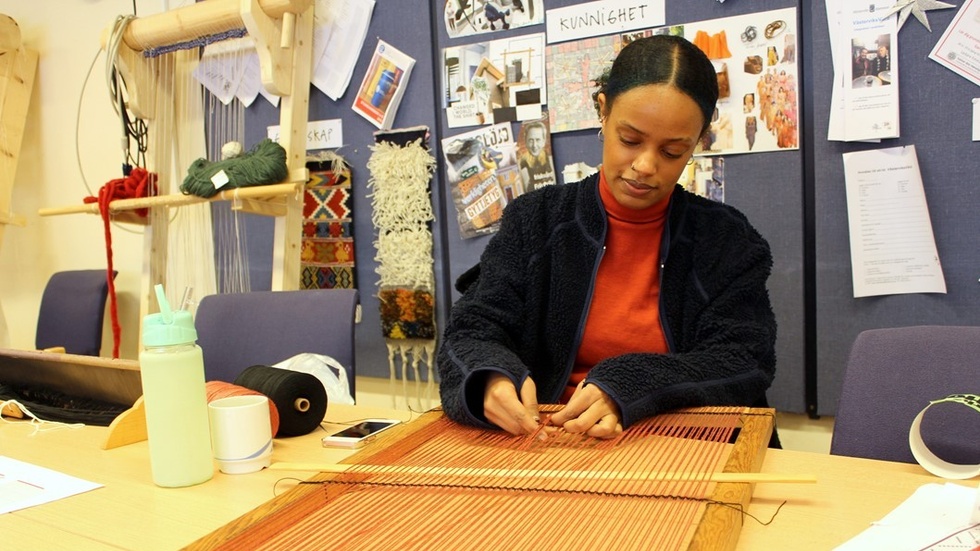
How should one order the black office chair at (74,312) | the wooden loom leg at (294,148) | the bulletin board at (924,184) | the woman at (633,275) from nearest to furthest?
the woman at (633,275)
the bulletin board at (924,184)
the wooden loom leg at (294,148)
the black office chair at (74,312)

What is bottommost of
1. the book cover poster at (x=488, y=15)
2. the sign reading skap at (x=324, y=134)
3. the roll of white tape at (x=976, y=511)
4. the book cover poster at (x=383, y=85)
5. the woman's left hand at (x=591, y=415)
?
the roll of white tape at (x=976, y=511)

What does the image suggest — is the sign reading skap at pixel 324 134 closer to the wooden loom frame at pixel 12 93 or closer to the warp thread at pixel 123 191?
the warp thread at pixel 123 191

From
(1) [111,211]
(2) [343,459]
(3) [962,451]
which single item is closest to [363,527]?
(2) [343,459]

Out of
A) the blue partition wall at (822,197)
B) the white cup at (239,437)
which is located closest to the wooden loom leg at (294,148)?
the blue partition wall at (822,197)

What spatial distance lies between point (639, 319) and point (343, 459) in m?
0.65

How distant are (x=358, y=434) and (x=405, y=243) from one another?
1.27m

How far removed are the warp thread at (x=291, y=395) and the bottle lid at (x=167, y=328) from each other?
0.68 feet

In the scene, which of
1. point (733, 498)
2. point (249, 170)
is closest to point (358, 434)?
point (733, 498)

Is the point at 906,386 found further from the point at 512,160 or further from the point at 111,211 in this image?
the point at 111,211

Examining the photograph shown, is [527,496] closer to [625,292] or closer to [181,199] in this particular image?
[625,292]

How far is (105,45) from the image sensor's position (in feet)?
7.44

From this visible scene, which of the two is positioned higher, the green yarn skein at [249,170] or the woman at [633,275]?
the green yarn skein at [249,170]

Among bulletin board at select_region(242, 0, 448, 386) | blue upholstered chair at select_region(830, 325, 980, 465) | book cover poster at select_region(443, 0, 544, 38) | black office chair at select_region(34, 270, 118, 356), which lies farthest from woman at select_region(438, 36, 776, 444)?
black office chair at select_region(34, 270, 118, 356)

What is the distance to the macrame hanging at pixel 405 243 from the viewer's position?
217cm
